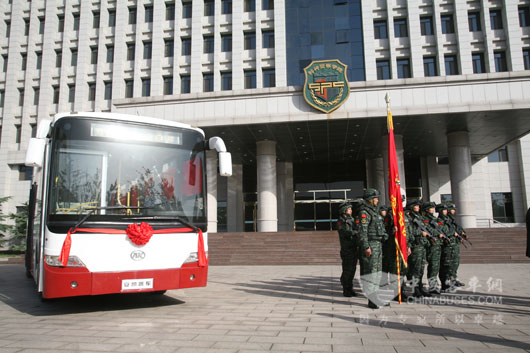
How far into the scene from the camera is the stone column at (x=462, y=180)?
70.3 ft

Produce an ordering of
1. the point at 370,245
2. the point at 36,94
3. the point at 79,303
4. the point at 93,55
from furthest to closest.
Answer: the point at 36,94, the point at 93,55, the point at 79,303, the point at 370,245

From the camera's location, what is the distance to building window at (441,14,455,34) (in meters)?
26.0

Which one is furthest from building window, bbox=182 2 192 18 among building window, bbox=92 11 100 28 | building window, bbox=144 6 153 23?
building window, bbox=92 11 100 28

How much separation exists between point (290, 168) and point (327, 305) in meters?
23.0

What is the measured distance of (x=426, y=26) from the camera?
26.4 m

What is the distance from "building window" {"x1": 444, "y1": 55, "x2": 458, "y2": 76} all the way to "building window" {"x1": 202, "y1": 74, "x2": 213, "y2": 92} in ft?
53.8

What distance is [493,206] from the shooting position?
28.5 meters

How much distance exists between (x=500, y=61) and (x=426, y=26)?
5.52 meters

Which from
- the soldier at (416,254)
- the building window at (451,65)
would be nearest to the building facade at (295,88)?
the building window at (451,65)

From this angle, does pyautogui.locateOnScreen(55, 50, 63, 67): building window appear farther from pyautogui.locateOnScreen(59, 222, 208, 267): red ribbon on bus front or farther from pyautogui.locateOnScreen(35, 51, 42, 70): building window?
pyautogui.locateOnScreen(59, 222, 208, 267): red ribbon on bus front

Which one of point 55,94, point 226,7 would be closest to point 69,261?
point 226,7

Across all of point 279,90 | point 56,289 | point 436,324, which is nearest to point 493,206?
point 279,90

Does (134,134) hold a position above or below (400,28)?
below

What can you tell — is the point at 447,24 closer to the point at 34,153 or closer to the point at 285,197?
the point at 285,197
